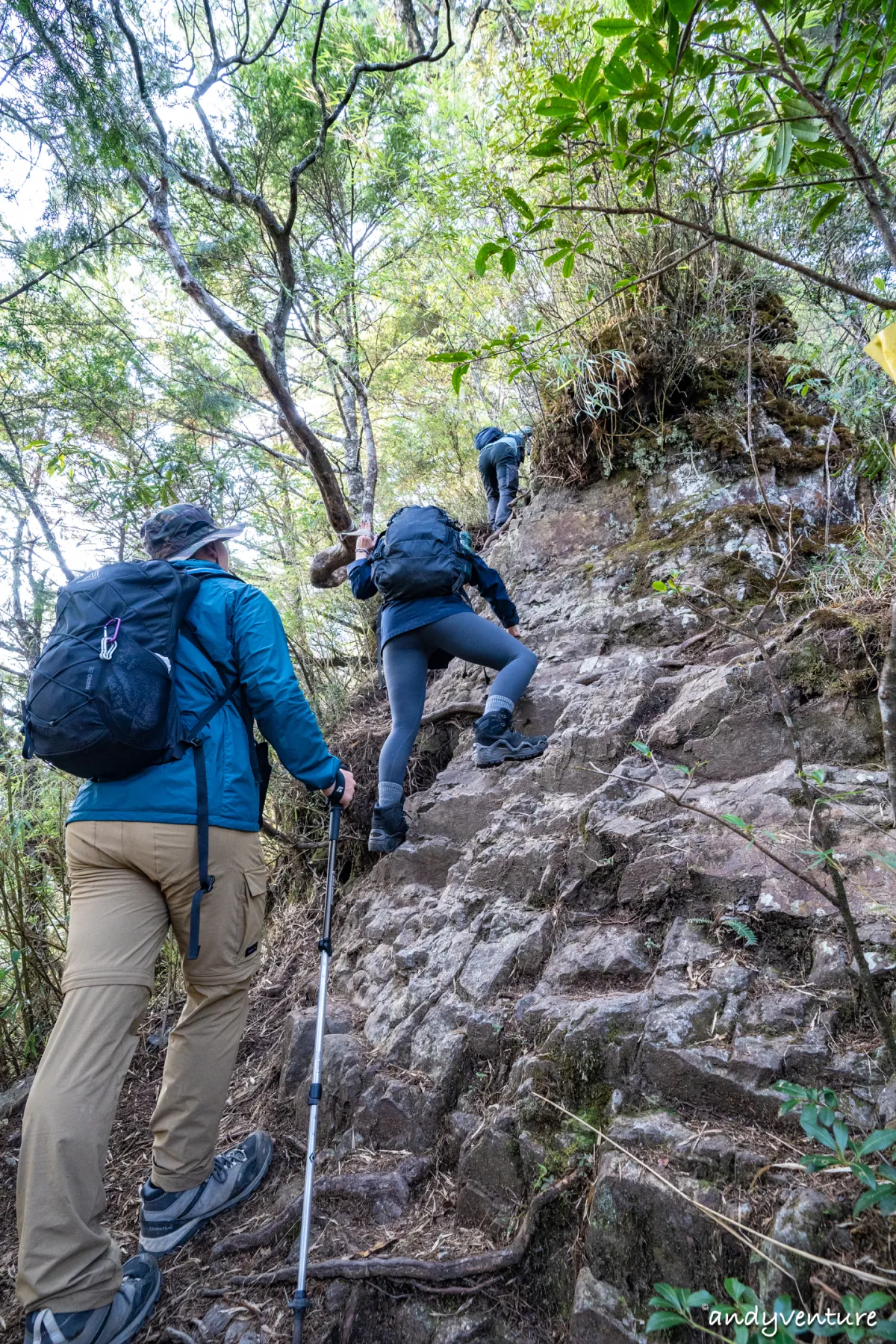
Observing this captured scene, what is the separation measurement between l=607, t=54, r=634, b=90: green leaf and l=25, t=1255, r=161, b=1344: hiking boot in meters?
3.55

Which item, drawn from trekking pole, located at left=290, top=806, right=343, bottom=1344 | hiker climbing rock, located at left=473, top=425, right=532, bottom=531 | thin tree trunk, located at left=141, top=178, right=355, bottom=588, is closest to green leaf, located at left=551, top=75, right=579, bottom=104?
trekking pole, located at left=290, top=806, right=343, bottom=1344

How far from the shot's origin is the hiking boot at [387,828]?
3811 mm

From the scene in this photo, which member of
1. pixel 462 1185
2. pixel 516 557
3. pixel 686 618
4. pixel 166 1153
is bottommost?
pixel 462 1185

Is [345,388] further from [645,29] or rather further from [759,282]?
[645,29]

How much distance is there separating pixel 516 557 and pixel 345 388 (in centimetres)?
394

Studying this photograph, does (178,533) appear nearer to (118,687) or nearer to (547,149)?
(118,687)

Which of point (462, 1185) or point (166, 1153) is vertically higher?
point (166, 1153)

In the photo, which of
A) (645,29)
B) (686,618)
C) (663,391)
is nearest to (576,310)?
(663,391)

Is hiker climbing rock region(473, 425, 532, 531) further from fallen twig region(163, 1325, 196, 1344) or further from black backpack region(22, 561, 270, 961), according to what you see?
fallen twig region(163, 1325, 196, 1344)

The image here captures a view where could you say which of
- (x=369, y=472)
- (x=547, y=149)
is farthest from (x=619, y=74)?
(x=369, y=472)

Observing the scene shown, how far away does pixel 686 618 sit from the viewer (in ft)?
13.5

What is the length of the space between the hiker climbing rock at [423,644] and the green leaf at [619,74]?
2369mm

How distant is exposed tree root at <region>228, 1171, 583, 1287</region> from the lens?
193 centimetres

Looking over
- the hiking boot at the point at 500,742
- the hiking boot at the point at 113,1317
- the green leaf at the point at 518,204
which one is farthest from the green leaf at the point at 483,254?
the hiking boot at the point at 113,1317
